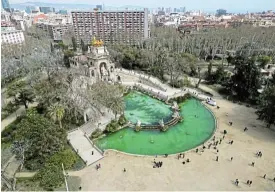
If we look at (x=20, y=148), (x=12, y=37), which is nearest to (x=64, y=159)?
(x=20, y=148)

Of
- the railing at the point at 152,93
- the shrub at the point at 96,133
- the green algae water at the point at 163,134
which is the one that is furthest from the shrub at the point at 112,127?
the railing at the point at 152,93

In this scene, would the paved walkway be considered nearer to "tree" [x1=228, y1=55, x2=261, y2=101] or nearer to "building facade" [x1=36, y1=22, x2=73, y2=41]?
"tree" [x1=228, y1=55, x2=261, y2=101]

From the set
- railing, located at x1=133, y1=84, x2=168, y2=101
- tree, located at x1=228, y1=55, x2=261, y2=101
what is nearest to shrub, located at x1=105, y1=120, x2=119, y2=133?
railing, located at x1=133, y1=84, x2=168, y2=101

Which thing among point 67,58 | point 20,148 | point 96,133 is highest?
point 20,148

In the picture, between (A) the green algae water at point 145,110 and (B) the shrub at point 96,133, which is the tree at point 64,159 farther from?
(A) the green algae water at point 145,110

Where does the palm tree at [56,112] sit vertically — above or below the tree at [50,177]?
above

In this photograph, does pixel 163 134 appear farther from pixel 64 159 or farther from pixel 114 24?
pixel 114 24

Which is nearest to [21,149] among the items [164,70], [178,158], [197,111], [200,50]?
[178,158]

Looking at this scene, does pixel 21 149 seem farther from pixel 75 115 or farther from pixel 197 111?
pixel 197 111
